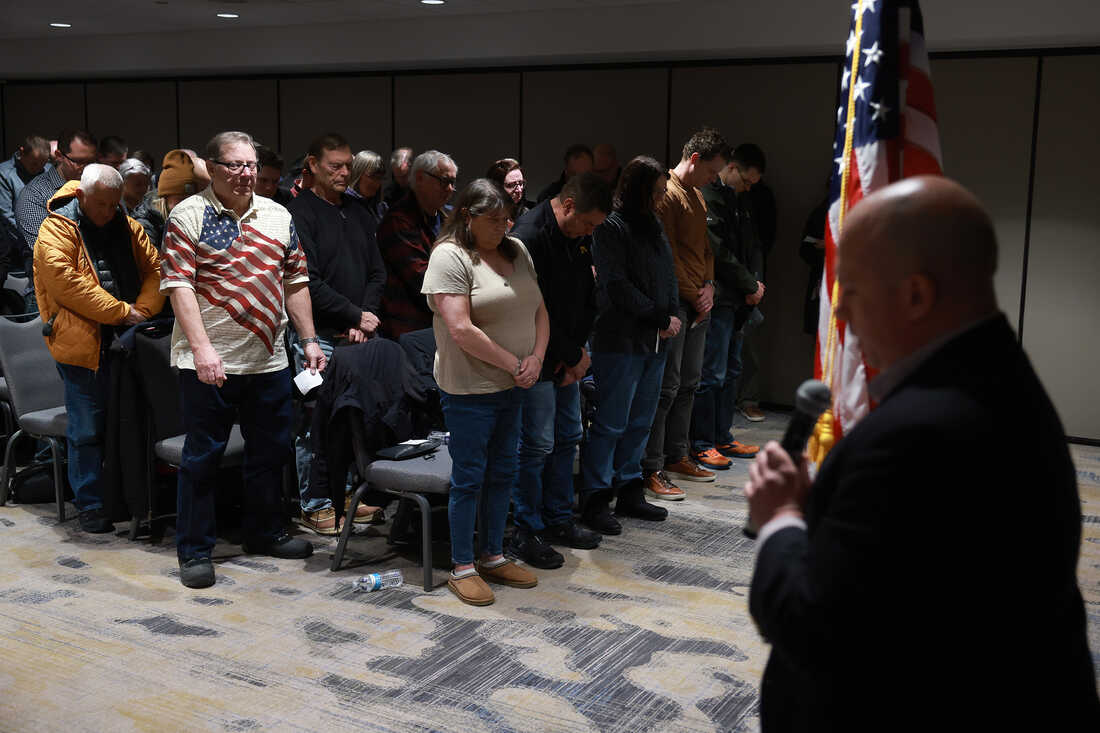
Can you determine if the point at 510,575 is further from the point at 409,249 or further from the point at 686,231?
the point at 686,231

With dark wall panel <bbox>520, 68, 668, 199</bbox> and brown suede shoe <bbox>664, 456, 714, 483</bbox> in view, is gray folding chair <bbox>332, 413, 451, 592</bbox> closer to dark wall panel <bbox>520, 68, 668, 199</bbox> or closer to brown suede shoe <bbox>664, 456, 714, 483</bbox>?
brown suede shoe <bbox>664, 456, 714, 483</bbox>

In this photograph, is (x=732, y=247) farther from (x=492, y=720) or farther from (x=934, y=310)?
(x=934, y=310)

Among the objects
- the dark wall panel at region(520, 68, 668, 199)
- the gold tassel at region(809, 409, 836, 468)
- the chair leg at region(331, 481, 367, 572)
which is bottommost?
the chair leg at region(331, 481, 367, 572)

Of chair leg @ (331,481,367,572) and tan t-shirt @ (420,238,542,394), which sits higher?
tan t-shirt @ (420,238,542,394)

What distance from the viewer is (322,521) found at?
4.13 metres

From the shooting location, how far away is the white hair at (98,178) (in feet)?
12.6

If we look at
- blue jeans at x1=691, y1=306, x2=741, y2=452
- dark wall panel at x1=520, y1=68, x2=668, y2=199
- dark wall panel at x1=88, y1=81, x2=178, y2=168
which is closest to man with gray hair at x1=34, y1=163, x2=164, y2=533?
blue jeans at x1=691, y1=306, x2=741, y2=452

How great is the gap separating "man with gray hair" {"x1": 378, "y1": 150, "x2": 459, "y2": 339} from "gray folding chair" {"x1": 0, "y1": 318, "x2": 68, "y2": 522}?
1.42 m

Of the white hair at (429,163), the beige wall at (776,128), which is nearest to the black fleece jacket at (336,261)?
the white hair at (429,163)

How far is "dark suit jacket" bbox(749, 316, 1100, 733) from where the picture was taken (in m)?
0.98

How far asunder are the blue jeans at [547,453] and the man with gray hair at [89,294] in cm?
161

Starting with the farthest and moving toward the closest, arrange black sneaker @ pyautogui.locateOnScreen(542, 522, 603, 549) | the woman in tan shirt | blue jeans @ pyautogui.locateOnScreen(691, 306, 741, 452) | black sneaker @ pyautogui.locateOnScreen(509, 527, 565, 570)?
1. blue jeans @ pyautogui.locateOnScreen(691, 306, 741, 452)
2. black sneaker @ pyautogui.locateOnScreen(542, 522, 603, 549)
3. black sneaker @ pyautogui.locateOnScreen(509, 527, 565, 570)
4. the woman in tan shirt

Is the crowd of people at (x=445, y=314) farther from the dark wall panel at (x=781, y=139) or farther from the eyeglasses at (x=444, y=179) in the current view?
the dark wall panel at (x=781, y=139)

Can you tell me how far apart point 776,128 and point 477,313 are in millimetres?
3926
